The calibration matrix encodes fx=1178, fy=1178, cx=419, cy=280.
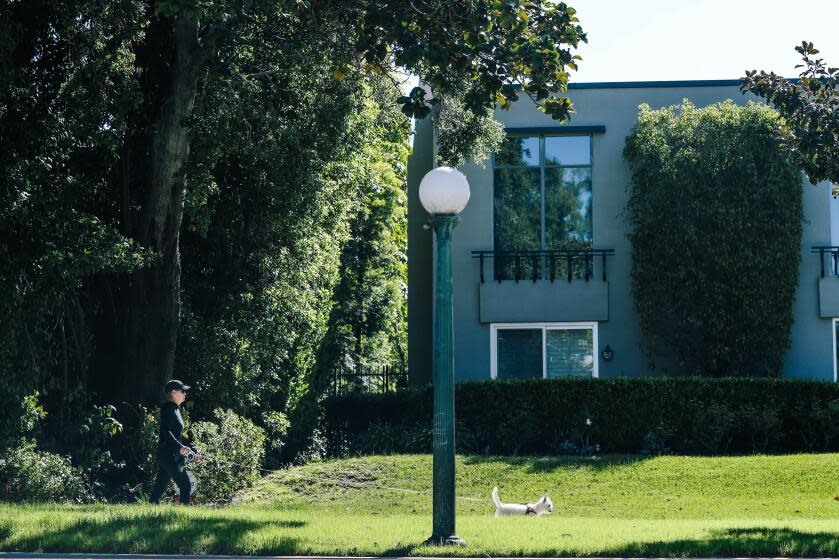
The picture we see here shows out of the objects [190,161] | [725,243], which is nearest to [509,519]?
[190,161]

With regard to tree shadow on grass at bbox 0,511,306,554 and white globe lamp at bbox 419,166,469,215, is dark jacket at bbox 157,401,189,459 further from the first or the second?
white globe lamp at bbox 419,166,469,215

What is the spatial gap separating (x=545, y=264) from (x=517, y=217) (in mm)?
1099

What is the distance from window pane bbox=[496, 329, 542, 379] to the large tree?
7688 mm

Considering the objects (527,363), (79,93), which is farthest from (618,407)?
(79,93)

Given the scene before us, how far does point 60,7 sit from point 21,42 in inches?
27.9

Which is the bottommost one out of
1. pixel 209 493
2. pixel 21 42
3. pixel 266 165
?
pixel 209 493

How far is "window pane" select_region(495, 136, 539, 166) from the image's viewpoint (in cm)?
2369

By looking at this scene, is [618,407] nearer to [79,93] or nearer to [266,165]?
[266,165]

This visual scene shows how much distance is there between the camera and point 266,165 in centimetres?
1816

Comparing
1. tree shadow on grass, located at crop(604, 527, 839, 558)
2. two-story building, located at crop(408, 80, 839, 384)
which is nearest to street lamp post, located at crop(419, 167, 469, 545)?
tree shadow on grass, located at crop(604, 527, 839, 558)

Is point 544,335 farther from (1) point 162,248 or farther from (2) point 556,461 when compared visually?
(1) point 162,248

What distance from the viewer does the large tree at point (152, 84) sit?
13.5 m

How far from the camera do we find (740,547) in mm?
10398

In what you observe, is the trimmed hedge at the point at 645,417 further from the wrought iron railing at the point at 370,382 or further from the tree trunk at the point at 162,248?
the tree trunk at the point at 162,248
